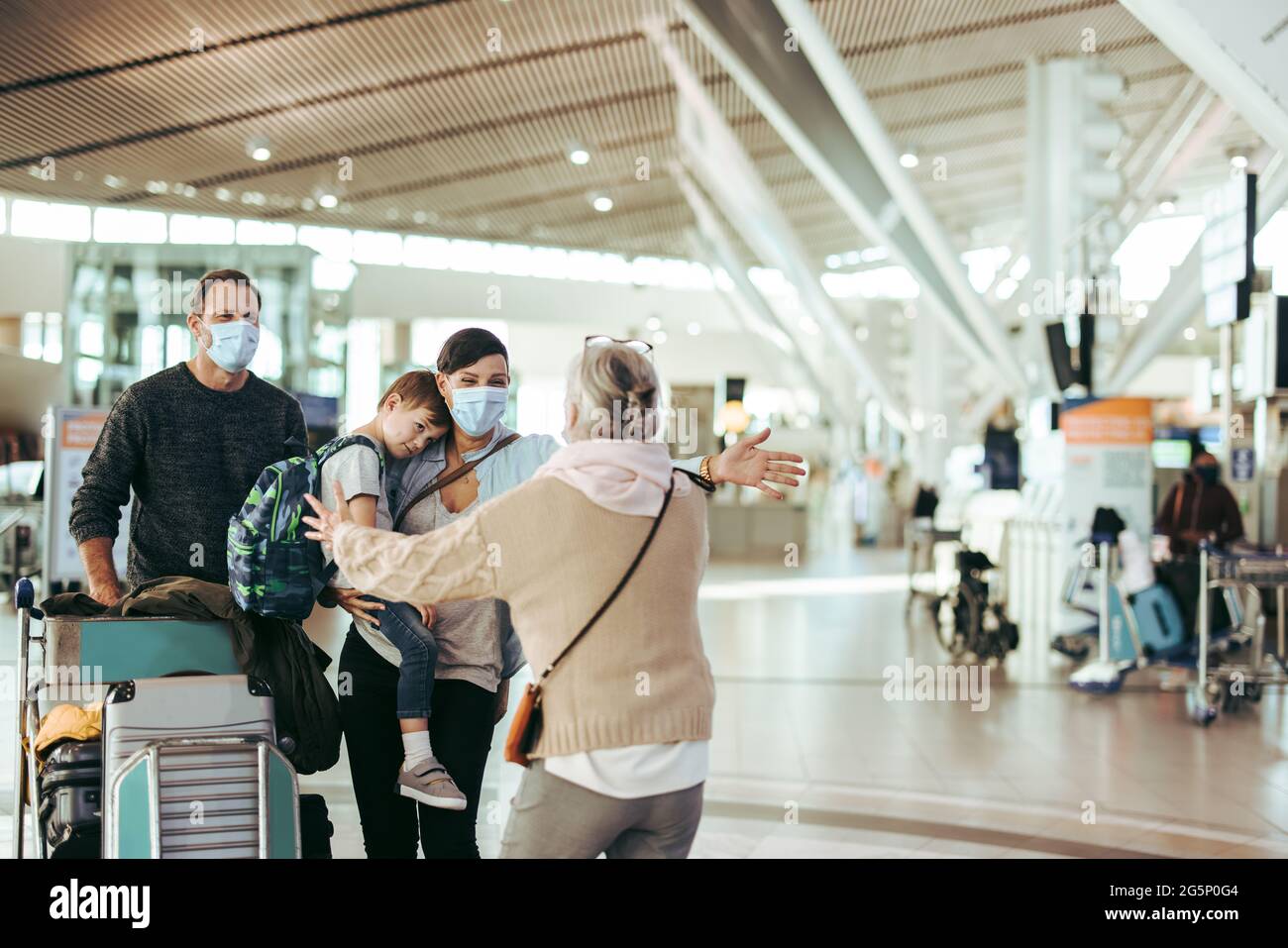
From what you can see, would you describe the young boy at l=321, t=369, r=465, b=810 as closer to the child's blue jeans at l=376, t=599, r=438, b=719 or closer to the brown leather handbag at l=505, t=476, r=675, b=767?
the child's blue jeans at l=376, t=599, r=438, b=719

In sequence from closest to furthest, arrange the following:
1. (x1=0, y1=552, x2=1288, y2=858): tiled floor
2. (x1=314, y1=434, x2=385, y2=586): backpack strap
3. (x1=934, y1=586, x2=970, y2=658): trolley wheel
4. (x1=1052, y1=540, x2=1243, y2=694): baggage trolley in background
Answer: (x1=314, y1=434, x2=385, y2=586): backpack strap → (x1=0, y1=552, x2=1288, y2=858): tiled floor → (x1=1052, y1=540, x2=1243, y2=694): baggage trolley in background → (x1=934, y1=586, x2=970, y2=658): trolley wheel

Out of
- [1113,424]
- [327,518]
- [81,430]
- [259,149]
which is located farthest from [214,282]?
[259,149]

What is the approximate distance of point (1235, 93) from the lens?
241 inches

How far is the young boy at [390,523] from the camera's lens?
271 centimetres

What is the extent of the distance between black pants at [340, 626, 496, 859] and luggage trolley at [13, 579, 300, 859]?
199mm

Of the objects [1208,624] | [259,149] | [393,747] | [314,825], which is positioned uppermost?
[259,149]

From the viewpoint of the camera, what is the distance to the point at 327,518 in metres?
2.51

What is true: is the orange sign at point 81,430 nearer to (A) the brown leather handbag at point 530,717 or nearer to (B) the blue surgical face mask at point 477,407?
(B) the blue surgical face mask at point 477,407

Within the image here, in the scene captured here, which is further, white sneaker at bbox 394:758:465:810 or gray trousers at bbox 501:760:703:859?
white sneaker at bbox 394:758:465:810

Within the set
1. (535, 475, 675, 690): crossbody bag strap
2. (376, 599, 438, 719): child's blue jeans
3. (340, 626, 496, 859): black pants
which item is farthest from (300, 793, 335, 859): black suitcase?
(535, 475, 675, 690): crossbody bag strap

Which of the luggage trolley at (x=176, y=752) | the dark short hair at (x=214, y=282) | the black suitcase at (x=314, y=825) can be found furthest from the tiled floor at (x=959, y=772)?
the dark short hair at (x=214, y=282)

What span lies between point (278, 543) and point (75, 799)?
30.8 inches

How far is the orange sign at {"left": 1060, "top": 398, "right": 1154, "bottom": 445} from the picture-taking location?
1100cm

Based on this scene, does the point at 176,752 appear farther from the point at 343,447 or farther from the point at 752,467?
the point at 752,467
